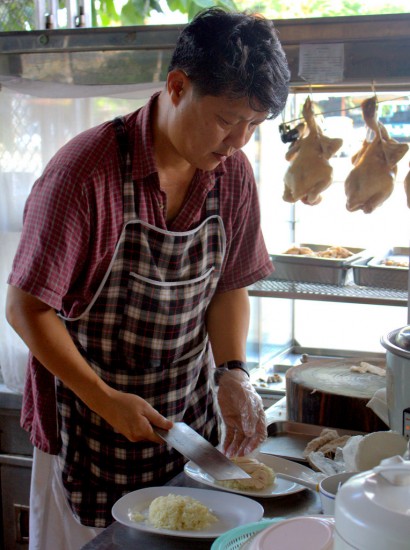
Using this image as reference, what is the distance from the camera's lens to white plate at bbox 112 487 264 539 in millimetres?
1239

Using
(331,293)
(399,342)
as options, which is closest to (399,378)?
(399,342)

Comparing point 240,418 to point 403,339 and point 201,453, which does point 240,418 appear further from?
point 403,339

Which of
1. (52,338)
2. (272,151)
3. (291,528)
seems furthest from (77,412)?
(272,151)

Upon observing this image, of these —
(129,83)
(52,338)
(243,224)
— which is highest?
(129,83)

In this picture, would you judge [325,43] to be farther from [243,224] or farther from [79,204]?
[79,204]

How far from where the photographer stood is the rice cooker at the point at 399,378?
1.39 meters

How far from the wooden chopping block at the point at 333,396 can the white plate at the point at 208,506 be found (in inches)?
20.1

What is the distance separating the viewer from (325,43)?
217 cm

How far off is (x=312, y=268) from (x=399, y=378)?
1.17m

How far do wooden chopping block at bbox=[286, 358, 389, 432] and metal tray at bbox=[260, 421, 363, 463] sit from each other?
0.16 ft

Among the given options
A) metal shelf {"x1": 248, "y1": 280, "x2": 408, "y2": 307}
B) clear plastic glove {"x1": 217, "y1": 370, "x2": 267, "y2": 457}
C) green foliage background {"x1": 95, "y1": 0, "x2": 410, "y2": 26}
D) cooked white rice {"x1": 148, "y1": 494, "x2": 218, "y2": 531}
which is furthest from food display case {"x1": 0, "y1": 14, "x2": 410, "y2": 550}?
cooked white rice {"x1": 148, "y1": 494, "x2": 218, "y2": 531}

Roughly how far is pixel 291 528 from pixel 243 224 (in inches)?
39.1

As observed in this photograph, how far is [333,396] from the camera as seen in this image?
180 centimetres

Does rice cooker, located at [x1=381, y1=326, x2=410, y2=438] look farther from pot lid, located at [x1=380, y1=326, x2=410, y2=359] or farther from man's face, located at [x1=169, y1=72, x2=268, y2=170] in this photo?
man's face, located at [x1=169, y1=72, x2=268, y2=170]
